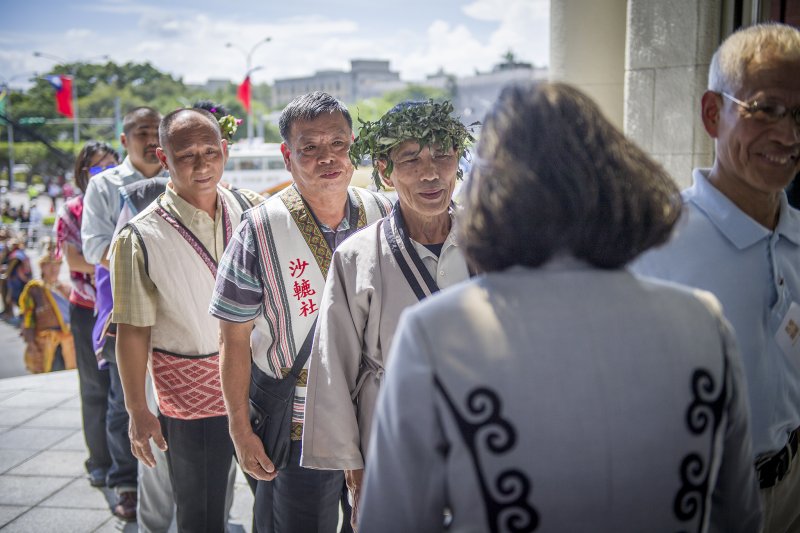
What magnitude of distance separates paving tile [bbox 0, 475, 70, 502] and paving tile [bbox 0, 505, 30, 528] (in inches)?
2.0

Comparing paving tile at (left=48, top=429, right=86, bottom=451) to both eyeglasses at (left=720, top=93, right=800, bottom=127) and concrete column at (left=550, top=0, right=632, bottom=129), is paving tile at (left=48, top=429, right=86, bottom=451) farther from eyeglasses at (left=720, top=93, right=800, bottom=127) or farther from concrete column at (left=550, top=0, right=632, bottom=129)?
eyeglasses at (left=720, top=93, right=800, bottom=127)

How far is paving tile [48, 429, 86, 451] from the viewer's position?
5.48 metres

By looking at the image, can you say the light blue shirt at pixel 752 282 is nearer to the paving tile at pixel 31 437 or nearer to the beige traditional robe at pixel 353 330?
the beige traditional robe at pixel 353 330

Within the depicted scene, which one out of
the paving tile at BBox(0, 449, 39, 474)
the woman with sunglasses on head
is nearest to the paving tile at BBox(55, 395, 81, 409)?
the paving tile at BBox(0, 449, 39, 474)

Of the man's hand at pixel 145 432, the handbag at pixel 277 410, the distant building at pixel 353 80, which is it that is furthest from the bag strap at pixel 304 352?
the distant building at pixel 353 80

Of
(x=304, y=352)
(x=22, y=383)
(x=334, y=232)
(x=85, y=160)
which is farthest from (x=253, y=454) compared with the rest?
(x=22, y=383)

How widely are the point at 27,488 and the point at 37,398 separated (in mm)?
2156

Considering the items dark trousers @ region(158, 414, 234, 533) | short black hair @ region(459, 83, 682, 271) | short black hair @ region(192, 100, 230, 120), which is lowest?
dark trousers @ region(158, 414, 234, 533)

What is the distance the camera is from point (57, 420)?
20.0 ft

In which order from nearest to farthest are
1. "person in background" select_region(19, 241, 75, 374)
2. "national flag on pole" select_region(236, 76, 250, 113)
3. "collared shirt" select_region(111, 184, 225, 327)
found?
"collared shirt" select_region(111, 184, 225, 327), "person in background" select_region(19, 241, 75, 374), "national flag on pole" select_region(236, 76, 250, 113)

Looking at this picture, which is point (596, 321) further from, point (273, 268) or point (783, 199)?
point (273, 268)

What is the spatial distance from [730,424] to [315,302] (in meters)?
1.57

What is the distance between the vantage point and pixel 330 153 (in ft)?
9.26

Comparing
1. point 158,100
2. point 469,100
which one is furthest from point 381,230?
point 469,100
